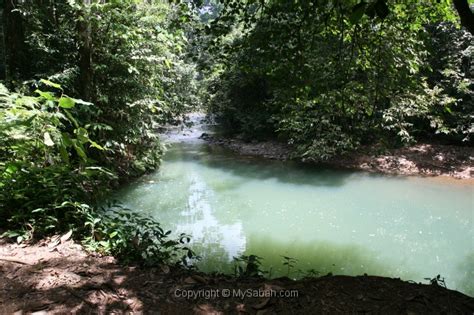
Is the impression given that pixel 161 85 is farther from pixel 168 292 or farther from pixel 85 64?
pixel 168 292

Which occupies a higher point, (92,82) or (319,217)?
(92,82)

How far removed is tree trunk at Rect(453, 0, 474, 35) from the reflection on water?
3549mm

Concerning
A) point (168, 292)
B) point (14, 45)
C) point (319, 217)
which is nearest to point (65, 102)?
point (168, 292)

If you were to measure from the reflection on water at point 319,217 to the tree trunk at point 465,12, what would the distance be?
11.6ft

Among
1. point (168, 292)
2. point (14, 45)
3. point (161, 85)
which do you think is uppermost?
point (14, 45)

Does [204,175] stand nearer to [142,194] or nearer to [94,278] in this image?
[142,194]

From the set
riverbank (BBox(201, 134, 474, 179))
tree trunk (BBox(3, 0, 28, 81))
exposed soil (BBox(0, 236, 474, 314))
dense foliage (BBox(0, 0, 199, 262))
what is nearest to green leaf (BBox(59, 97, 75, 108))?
dense foliage (BBox(0, 0, 199, 262))

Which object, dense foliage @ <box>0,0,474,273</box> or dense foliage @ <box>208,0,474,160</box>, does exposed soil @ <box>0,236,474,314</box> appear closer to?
dense foliage @ <box>0,0,474,273</box>

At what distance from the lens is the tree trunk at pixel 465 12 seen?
199 cm

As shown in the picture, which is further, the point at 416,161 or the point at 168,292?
the point at 416,161

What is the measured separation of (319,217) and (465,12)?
5905 mm

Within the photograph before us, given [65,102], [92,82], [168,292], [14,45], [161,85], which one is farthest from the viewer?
[161,85]

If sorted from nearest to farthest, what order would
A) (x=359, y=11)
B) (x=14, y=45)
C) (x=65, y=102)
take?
(x=359, y=11) < (x=65, y=102) < (x=14, y=45)

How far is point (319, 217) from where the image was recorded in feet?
24.8
